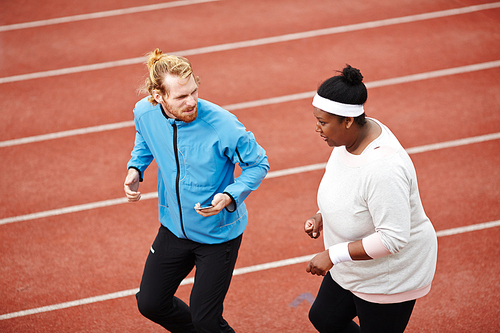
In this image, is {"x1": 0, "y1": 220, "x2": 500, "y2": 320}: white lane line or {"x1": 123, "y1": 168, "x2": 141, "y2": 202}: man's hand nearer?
{"x1": 123, "y1": 168, "x2": 141, "y2": 202}: man's hand

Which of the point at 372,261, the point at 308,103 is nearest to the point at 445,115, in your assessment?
the point at 308,103

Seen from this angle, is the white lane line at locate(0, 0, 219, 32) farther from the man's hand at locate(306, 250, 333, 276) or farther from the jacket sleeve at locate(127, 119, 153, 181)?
the man's hand at locate(306, 250, 333, 276)

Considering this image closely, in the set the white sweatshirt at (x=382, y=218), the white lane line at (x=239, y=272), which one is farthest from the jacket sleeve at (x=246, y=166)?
the white lane line at (x=239, y=272)

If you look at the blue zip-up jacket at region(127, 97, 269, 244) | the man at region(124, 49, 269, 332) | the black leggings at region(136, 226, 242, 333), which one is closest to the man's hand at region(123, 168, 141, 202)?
the man at region(124, 49, 269, 332)

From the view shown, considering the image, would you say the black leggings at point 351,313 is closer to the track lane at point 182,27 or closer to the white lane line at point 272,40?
the white lane line at point 272,40

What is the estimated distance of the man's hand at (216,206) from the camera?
8.72 ft

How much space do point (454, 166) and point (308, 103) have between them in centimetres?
204

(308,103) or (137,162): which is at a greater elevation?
(137,162)

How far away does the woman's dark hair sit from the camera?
2.32 m

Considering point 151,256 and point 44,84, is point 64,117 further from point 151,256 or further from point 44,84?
point 151,256

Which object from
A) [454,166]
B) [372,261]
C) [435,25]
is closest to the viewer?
[372,261]

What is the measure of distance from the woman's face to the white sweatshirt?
9 centimetres

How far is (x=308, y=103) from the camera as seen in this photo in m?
6.59

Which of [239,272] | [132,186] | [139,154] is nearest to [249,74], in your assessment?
[239,272]
